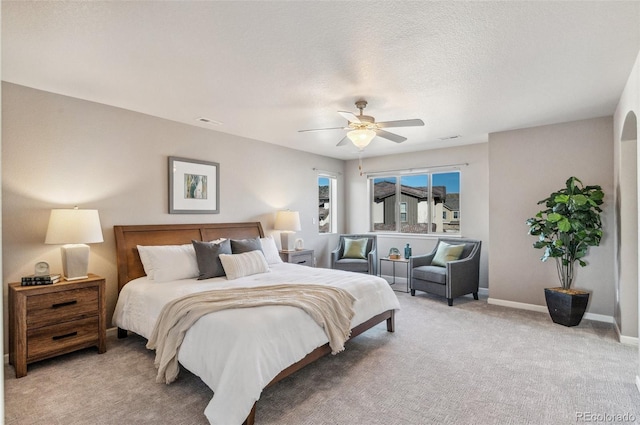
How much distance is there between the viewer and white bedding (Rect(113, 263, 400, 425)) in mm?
2316

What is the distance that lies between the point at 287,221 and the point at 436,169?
2.87 metres

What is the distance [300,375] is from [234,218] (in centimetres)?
285

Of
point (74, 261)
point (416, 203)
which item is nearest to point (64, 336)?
point (74, 261)

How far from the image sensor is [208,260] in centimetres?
405

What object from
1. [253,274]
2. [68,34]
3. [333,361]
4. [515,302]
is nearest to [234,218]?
[253,274]

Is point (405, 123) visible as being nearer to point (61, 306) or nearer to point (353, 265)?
point (353, 265)

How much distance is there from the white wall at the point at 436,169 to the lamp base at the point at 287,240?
214 centimetres

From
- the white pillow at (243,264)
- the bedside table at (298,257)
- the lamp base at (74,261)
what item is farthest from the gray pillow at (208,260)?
the bedside table at (298,257)

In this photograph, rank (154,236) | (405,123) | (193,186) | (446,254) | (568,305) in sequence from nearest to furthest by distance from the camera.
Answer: (405,123), (568,305), (154,236), (193,186), (446,254)

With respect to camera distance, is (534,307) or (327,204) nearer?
(534,307)

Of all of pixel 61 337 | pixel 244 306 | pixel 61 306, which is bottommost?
pixel 61 337

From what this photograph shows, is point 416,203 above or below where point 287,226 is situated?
above

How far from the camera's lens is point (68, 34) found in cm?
252

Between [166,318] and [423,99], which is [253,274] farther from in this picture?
[423,99]
